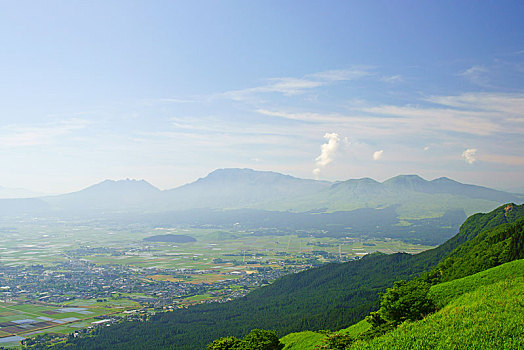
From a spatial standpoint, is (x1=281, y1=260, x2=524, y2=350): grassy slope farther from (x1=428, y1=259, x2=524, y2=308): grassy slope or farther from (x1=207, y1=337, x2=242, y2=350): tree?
(x1=207, y1=337, x2=242, y2=350): tree

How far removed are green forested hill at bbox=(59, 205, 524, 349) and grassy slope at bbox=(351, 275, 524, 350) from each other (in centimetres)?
3204

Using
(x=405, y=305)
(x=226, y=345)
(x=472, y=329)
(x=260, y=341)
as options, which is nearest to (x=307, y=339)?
(x=260, y=341)

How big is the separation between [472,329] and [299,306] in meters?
62.4

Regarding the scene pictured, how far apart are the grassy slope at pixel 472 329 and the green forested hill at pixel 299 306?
1261 inches

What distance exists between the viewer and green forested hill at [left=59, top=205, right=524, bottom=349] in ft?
207

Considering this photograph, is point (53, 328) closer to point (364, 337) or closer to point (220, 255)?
point (364, 337)

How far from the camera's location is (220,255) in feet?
588

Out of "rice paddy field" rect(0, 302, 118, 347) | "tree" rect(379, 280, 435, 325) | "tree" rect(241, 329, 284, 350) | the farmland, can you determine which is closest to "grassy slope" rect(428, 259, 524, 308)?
"tree" rect(379, 280, 435, 325)

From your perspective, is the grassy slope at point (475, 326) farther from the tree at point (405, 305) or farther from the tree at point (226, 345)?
the tree at point (226, 345)

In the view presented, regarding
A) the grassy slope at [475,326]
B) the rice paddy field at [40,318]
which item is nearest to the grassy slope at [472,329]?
the grassy slope at [475,326]

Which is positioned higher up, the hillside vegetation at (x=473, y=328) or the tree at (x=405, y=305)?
the hillside vegetation at (x=473, y=328)

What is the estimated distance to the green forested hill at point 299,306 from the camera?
207 feet

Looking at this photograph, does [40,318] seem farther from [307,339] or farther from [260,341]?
[260,341]

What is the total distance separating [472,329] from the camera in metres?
20.4
